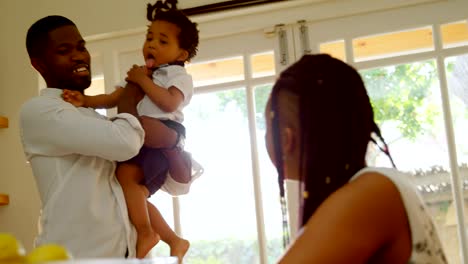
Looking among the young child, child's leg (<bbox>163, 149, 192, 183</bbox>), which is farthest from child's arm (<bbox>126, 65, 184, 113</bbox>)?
child's leg (<bbox>163, 149, 192, 183</bbox>)

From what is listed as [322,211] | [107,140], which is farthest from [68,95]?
[322,211]

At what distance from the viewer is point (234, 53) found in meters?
2.64

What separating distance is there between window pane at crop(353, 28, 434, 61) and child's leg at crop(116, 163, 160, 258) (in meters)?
1.14

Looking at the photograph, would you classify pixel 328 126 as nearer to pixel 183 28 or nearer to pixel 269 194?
pixel 183 28

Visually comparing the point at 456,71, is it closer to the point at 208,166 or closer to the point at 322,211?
the point at 208,166

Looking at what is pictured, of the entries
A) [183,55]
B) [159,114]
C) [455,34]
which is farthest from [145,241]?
[455,34]

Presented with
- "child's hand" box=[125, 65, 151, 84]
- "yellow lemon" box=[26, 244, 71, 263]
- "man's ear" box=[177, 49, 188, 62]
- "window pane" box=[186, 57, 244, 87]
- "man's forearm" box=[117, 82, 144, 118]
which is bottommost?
"yellow lemon" box=[26, 244, 71, 263]

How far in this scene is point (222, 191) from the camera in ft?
8.50

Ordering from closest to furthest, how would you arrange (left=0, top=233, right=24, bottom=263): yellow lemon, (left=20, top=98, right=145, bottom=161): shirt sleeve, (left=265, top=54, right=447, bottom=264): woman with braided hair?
(left=0, top=233, right=24, bottom=263): yellow lemon, (left=265, top=54, right=447, bottom=264): woman with braided hair, (left=20, top=98, right=145, bottom=161): shirt sleeve

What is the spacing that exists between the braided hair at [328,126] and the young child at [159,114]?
666 millimetres

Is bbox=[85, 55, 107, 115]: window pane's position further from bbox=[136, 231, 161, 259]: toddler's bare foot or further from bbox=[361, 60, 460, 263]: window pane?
bbox=[136, 231, 161, 259]: toddler's bare foot

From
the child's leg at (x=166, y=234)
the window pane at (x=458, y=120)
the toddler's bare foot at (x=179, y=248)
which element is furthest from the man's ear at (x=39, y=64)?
the window pane at (x=458, y=120)

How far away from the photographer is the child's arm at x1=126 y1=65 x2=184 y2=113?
5.78ft

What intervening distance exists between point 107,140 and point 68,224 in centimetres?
23
